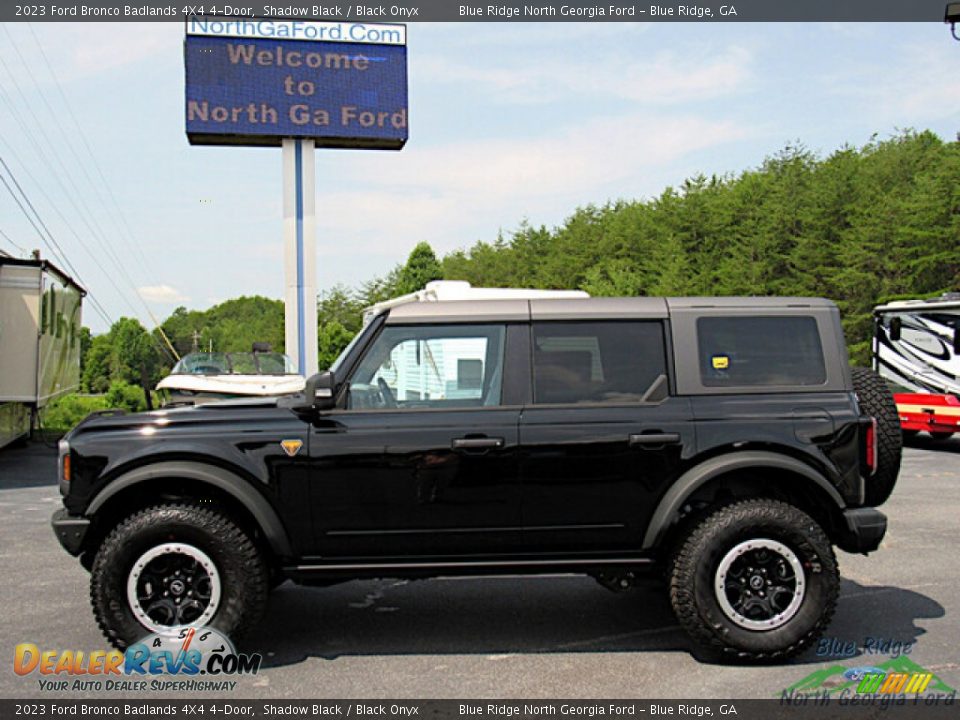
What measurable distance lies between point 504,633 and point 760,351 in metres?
2.25

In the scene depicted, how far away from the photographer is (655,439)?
4.85 metres

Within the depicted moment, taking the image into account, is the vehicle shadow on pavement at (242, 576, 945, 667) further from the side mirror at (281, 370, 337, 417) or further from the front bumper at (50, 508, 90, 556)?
the side mirror at (281, 370, 337, 417)

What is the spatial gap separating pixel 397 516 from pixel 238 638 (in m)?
1.07

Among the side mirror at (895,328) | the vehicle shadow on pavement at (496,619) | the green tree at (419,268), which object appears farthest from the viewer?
the green tree at (419,268)

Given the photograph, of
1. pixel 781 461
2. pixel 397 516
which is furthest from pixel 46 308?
pixel 781 461

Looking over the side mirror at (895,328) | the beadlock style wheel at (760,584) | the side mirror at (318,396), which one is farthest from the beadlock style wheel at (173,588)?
the side mirror at (895,328)

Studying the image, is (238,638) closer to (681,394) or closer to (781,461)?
(681,394)

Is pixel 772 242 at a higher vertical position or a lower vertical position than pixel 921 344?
higher

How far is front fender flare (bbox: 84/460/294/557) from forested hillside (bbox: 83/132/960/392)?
567 inches

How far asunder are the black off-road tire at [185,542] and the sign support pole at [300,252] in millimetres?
19659

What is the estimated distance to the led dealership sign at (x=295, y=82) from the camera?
2314cm

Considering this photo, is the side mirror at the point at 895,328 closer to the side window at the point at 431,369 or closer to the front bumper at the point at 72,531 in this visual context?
the side window at the point at 431,369

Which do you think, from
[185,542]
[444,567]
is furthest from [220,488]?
[444,567]

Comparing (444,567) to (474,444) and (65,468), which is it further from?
(65,468)
